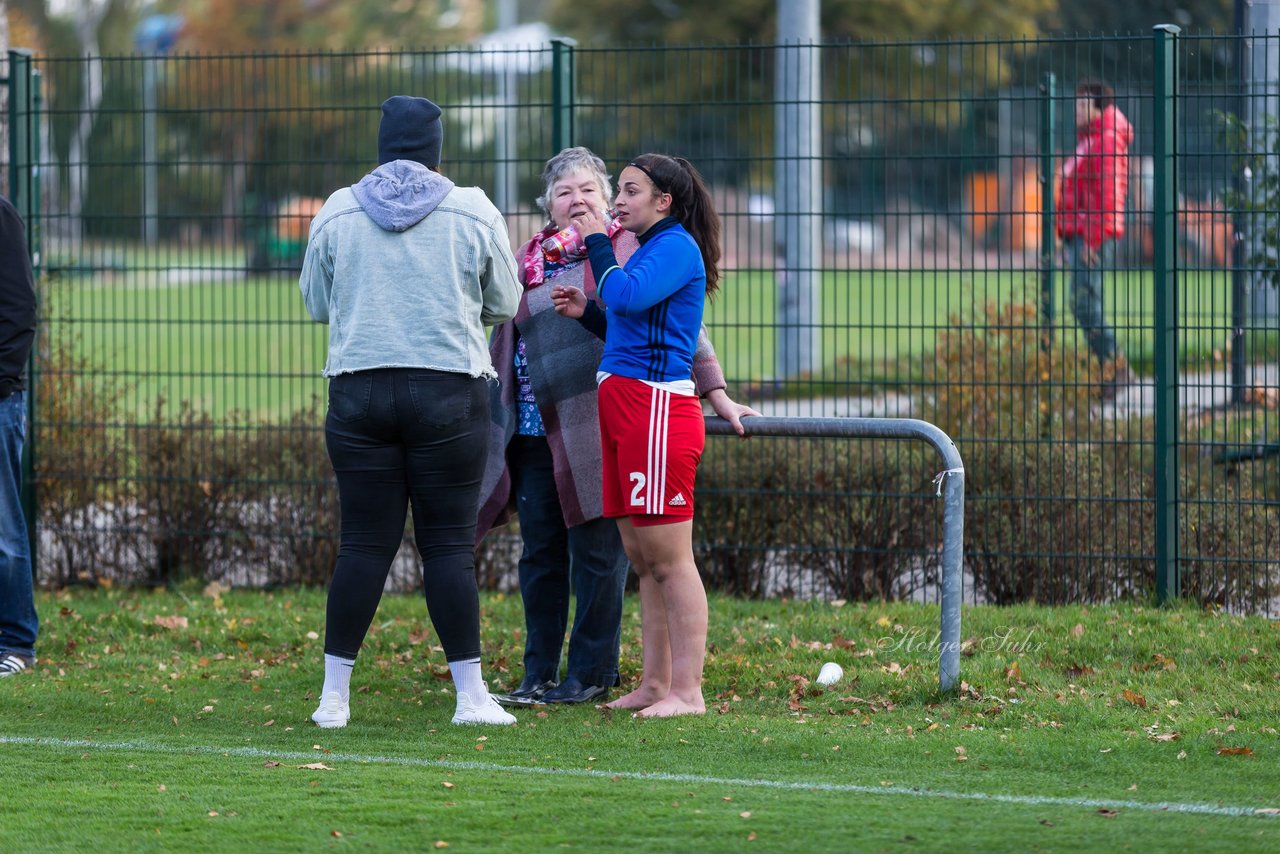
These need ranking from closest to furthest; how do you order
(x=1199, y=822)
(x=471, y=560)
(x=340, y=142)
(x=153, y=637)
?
(x=1199, y=822)
(x=471, y=560)
(x=153, y=637)
(x=340, y=142)

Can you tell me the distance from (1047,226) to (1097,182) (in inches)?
11.5

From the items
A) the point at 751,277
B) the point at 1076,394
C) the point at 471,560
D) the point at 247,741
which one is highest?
the point at 751,277

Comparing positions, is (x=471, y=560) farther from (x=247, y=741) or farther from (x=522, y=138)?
(x=522, y=138)

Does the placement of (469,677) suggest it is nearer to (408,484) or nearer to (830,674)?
(408,484)

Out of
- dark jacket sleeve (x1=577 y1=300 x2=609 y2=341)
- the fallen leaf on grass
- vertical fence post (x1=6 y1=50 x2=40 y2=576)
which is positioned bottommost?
the fallen leaf on grass

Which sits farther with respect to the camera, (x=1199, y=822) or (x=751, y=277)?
(x=751, y=277)

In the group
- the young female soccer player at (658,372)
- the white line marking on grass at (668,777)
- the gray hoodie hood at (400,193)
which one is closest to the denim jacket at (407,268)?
the gray hoodie hood at (400,193)

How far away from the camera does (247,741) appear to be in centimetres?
529

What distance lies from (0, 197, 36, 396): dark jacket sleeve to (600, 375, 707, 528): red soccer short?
2.45 m

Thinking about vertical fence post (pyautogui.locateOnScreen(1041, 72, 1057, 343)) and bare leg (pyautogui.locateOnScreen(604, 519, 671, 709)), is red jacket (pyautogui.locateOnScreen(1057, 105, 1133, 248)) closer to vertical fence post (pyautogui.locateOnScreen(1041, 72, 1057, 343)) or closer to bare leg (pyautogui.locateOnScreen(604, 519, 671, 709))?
vertical fence post (pyautogui.locateOnScreen(1041, 72, 1057, 343))

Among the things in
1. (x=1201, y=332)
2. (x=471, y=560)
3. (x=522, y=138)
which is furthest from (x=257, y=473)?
(x=1201, y=332)

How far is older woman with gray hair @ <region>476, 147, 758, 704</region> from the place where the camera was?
5.69 m

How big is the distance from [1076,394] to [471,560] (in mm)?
3254

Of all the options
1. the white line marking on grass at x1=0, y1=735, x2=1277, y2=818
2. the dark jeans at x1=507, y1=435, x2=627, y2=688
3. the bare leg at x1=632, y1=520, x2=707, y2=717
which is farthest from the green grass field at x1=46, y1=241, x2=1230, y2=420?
the white line marking on grass at x1=0, y1=735, x2=1277, y2=818
